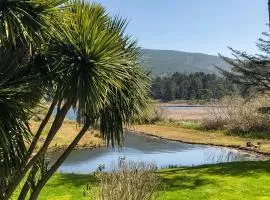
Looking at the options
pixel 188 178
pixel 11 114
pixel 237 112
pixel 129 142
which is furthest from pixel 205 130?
pixel 11 114

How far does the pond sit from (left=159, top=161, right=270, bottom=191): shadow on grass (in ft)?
25.6

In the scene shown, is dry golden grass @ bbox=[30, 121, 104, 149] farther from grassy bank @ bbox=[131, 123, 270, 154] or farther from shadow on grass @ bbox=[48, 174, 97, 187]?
shadow on grass @ bbox=[48, 174, 97, 187]

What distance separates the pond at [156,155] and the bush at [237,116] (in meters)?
10.1

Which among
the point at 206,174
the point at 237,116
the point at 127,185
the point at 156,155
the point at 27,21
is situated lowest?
the point at 156,155

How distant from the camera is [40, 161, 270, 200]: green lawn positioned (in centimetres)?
1722

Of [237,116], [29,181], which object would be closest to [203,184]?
[29,181]

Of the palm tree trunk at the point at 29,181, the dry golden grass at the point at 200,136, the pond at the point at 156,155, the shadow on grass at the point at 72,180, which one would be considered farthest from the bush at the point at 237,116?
the palm tree trunk at the point at 29,181

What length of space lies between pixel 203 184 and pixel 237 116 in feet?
127

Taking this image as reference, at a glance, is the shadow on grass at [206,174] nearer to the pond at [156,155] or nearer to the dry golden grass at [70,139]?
the pond at [156,155]

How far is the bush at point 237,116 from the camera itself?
177 ft

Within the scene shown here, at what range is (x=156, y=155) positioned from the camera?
3912 cm

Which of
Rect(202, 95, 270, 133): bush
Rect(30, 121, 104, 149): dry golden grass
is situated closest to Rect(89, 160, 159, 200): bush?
Rect(30, 121, 104, 149): dry golden grass

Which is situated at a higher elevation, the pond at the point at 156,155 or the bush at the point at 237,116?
the bush at the point at 237,116

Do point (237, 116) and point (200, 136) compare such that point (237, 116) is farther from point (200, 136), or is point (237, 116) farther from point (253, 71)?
point (253, 71)
